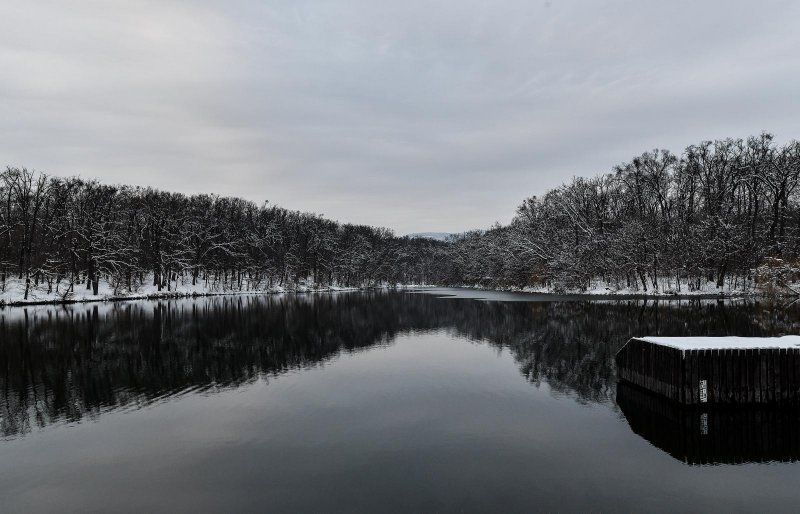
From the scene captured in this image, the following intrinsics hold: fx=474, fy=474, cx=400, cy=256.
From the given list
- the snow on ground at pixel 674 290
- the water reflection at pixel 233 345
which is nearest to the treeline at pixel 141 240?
the water reflection at pixel 233 345

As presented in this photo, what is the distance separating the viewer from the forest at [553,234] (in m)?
82.3

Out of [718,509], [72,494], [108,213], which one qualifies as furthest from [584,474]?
[108,213]

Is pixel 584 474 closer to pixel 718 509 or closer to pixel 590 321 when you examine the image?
pixel 718 509

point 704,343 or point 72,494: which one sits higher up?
point 704,343

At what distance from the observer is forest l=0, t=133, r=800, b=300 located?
82.3 meters

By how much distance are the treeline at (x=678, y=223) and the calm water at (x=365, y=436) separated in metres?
61.6

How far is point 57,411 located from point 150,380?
5708mm

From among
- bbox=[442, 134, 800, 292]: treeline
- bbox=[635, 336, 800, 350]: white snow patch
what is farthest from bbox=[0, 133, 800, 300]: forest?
bbox=[635, 336, 800, 350]: white snow patch

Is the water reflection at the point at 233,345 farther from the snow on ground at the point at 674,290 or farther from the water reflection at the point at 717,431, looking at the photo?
the snow on ground at the point at 674,290

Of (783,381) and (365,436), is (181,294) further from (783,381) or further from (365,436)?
(783,381)

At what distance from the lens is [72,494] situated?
11.9 metres

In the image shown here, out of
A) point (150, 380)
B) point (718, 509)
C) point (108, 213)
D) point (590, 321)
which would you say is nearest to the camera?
point (718, 509)

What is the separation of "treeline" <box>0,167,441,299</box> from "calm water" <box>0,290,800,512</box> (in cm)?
6144

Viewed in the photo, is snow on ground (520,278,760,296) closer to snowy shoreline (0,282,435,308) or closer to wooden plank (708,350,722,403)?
wooden plank (708,350,722,403)
